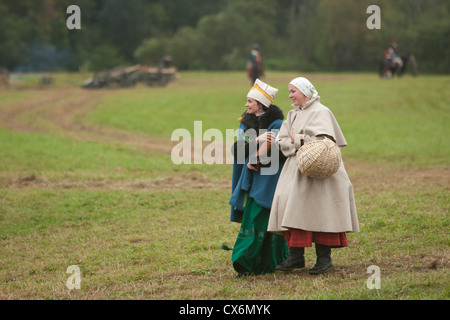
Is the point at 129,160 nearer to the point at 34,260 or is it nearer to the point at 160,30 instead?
the point at 34,260

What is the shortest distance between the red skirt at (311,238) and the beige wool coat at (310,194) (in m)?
0.12

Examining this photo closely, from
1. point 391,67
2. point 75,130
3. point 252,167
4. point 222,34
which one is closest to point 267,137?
point 252,167

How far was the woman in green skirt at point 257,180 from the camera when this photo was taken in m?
5.48

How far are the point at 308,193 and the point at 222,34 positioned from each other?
Result: 50.5 metres

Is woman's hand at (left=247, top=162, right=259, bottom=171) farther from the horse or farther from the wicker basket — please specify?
the horse

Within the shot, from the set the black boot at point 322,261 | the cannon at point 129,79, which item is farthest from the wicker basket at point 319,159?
the cannon at point 129,79

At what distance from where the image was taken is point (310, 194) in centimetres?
521

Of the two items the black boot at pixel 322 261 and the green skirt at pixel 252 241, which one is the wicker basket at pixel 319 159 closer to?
the green skirt at pixel 252 241

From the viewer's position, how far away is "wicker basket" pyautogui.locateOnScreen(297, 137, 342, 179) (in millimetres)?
4984

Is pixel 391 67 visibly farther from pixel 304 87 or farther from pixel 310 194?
pixel 310 194

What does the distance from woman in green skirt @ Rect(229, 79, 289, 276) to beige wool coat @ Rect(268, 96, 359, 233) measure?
17cm

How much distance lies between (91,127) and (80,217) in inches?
432
